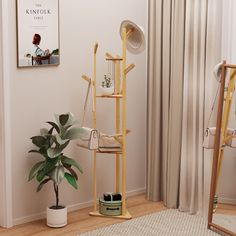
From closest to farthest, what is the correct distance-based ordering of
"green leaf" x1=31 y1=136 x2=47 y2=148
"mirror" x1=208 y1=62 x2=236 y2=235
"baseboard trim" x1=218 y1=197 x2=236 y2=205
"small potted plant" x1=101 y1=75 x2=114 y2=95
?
"mirror" x1=208 y1=62 x2=236 y2=235
"green leaf" x1=31 y1=136 x2=47 y2=148
"small potted plant" x1=101 y1=75 x2=114 y2=95
"baseboard trim" x1=218 y1=197 x2=236 y2=205

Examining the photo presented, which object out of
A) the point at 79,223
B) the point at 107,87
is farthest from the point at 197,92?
the point at 79,223

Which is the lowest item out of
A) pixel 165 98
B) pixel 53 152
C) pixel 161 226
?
pixel 161 226

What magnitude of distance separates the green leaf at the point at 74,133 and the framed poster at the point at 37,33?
548 millimetres

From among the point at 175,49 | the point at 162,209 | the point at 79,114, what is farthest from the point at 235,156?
the point at 79,114

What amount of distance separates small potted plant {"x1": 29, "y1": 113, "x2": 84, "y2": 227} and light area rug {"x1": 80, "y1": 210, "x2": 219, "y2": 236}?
0.31 m

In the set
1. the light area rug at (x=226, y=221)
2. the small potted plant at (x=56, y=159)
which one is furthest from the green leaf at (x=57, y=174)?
the light area rug at (x=226, y=221)

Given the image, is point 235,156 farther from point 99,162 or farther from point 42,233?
point 42,233

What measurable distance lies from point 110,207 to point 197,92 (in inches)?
45.0

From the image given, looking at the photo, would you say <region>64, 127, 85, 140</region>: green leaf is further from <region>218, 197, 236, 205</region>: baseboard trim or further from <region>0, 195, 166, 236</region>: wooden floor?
<region>218, 197, 236, 205</region>: baseboard trim

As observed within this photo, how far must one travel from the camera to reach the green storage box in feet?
14.3

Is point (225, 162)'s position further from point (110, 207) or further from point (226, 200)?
point (110, 207)

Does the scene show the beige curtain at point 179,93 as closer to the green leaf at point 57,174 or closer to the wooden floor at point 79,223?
the wooden floor at point 79,223

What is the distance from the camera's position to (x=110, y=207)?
4.34 m

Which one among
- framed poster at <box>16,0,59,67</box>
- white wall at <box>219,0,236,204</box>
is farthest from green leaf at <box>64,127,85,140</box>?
white wall at <box>219,0,236,204</box>
